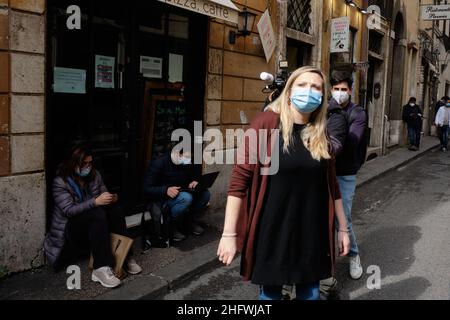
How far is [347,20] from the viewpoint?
9.37 meters

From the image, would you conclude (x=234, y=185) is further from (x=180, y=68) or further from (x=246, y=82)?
(x=246, y=82)

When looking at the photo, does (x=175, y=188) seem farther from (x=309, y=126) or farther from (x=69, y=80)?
(x=309, y=126)

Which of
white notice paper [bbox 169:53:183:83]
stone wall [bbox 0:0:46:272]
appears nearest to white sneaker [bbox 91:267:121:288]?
stone wall [bbox 0:0:46:272]

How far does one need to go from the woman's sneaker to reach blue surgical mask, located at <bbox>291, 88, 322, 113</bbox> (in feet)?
7.82

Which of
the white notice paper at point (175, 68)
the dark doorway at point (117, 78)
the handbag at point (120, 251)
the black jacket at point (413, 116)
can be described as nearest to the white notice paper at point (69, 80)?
the dark doorway at point (117, 78)

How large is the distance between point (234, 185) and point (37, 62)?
2.48 meters

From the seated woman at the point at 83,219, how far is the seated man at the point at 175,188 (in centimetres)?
68

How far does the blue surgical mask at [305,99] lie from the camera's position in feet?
8.64

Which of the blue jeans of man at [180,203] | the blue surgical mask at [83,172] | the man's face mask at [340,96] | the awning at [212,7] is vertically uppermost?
the awning at [212,7]

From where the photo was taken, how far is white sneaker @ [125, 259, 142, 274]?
4.24 metres

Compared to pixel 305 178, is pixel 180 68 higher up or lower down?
higher up

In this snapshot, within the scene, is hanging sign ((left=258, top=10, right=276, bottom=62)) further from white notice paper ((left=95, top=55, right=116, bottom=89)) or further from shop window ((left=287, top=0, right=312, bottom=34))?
white notice paper ((left=95, top=55, right=116, bottom=89))

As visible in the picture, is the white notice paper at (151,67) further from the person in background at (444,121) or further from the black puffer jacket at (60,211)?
the person in background at (444,121)
